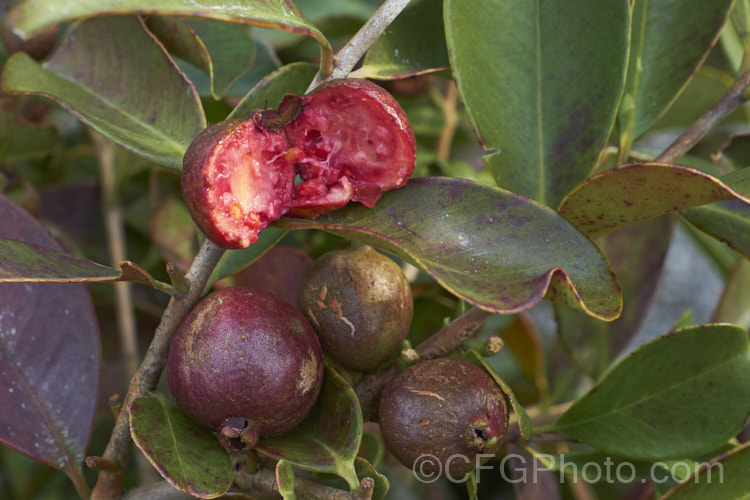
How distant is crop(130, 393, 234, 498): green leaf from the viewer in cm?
75

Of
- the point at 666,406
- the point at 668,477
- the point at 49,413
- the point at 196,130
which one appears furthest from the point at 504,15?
the point at 49,413

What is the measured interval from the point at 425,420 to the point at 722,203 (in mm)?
506

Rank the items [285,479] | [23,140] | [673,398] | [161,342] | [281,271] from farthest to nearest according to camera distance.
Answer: [23,140] < [281,271] < [673,398] < [161,342] < [285,479]

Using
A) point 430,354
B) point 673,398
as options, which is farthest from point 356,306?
point 673,398

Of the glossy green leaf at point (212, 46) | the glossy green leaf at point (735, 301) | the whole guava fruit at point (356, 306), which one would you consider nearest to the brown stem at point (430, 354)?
the whole guava fruit at point (356, 306)

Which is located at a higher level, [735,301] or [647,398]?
[647,398]

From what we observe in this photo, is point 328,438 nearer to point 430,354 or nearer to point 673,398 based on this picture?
point 430,354

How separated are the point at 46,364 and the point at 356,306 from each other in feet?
1.55

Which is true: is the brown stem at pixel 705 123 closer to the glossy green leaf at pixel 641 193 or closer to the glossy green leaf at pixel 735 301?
the glossy green leaf at pixel 641 193

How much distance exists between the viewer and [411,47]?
3.20ft

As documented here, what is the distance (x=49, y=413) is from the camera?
100 cm

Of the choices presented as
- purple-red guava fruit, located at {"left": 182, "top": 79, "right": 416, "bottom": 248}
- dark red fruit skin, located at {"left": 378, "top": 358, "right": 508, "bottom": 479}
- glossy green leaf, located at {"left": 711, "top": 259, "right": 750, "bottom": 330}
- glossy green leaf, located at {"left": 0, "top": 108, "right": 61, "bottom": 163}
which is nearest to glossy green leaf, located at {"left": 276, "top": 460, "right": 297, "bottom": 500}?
dark red fruit skin, located at {"left": 378, "top": 358, "right": 508, "bottom": 479}

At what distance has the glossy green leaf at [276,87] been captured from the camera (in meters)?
0.91

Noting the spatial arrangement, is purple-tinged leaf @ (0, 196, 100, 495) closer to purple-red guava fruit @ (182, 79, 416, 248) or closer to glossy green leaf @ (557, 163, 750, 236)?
purple-red guava fruit @ (182, 79, 416, 248)
